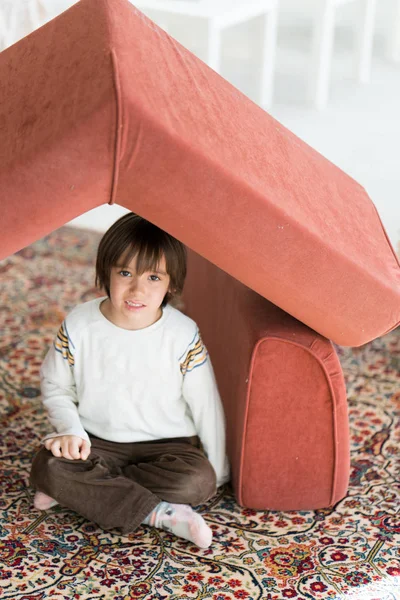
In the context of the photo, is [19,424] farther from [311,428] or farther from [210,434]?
[311,428]

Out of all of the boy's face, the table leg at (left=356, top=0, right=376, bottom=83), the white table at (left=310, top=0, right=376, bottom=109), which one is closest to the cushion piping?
the boy's face

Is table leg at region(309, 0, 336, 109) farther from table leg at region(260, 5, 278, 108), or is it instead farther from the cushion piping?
the cushion piping

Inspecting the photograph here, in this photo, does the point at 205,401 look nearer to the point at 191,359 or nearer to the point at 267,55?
the point at 191,359

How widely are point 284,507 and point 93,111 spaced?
972 mm

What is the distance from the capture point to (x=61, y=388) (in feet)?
6.36

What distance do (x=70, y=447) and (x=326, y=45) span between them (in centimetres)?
375

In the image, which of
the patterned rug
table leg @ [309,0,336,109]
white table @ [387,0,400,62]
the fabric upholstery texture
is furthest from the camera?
white table @ [387,0,400,62]

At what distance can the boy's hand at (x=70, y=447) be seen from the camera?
183cm

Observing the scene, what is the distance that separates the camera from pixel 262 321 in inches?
73.9

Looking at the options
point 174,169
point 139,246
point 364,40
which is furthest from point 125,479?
point 364,40

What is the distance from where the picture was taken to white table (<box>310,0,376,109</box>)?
4953 mm

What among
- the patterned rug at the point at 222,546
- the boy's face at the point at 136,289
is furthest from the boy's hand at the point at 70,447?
the boy's face at the point at 136,289

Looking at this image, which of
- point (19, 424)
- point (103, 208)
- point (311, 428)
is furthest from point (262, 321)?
point (103, 208)

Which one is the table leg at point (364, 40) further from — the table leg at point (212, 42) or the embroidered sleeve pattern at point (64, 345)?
the embroidered sleeve pattern at point (64, 345)
